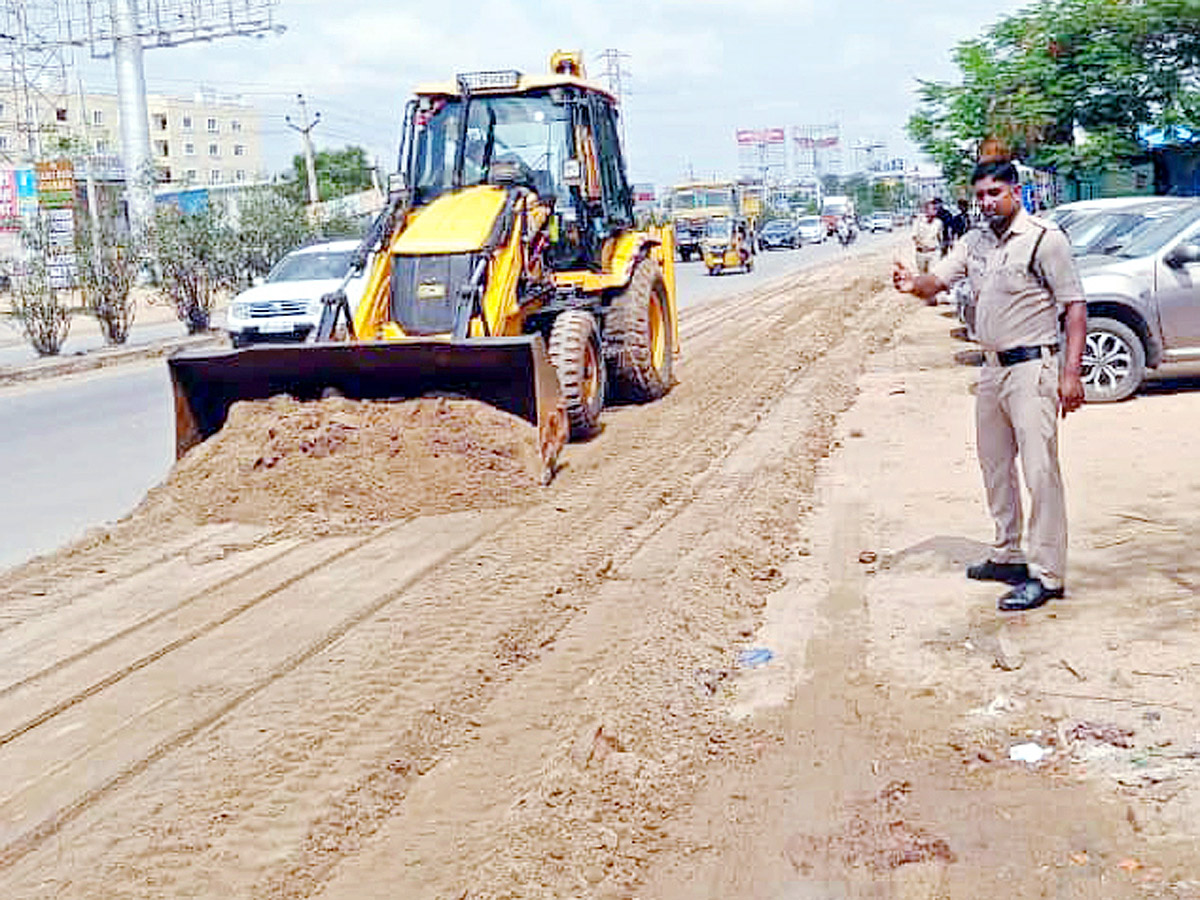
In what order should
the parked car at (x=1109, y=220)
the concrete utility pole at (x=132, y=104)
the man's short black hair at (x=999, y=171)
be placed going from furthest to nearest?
the concrete utility pole at (x=132, y=104), the parked car at (x=1109, y=220), the man's short black hair at (x=999, y=171)

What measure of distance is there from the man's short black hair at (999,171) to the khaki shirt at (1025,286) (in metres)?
0.17

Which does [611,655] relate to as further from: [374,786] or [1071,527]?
[1071,527]

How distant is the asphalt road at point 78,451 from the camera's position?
10234 millimetres

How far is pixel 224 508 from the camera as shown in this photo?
9.41 m

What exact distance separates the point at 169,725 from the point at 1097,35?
21430mm

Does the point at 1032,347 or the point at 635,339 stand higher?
the point at 1032,347

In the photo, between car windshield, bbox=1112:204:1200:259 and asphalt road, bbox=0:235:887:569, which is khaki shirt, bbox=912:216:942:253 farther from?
asphalt road, bbox=0:235:887:569

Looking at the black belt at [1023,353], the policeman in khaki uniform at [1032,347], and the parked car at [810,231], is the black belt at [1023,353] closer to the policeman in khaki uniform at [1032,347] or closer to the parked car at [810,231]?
the policeman in khaki uniform at [1032,347]

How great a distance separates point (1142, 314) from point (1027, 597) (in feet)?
21.9

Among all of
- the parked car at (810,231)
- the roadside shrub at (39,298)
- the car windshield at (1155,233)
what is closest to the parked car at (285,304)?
the roadside shrub at (39,298)

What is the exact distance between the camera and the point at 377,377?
10219 millimetres

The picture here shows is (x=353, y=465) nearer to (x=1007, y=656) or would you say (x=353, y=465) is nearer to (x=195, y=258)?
(x=1007, y=656)

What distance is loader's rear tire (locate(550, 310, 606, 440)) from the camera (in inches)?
443

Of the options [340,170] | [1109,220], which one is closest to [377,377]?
[1109,220]
